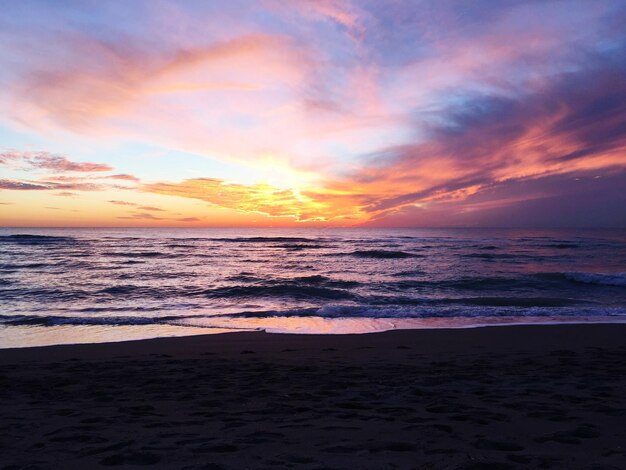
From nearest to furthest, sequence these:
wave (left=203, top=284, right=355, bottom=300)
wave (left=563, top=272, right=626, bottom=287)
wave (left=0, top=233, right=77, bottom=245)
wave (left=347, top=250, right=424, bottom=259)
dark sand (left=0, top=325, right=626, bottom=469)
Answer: dark sand (left=0, top=325, right=626, bottom=469) < wave (left=203, top=284, right=355, bottom=300) < wave (left=563, top=272, right=626, bottom=287) < wave (left=347, top=250, right=424, bottom=259) < wave (left=0, top=233, right=77, bottom=245)

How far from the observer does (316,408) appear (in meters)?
4.57

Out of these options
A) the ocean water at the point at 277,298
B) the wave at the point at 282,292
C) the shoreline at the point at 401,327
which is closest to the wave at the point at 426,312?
the ocean water at the point at 277,298

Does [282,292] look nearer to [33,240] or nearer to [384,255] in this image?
[384,255]

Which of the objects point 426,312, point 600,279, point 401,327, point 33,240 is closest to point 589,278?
point 600,279

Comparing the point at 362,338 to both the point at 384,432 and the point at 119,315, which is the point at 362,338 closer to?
the point at 384,432

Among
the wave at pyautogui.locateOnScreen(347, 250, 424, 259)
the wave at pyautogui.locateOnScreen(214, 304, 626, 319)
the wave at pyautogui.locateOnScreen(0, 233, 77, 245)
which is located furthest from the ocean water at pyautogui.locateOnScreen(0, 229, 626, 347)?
the wave at pyautogui.locateOnScreen(0, 233, 77, 245)

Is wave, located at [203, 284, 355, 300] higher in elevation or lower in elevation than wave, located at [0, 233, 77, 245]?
lower

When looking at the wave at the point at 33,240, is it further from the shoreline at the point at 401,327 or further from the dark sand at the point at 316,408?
the dark sand at the point at 316,408

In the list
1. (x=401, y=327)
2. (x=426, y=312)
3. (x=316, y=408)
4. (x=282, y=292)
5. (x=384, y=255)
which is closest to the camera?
(x=316, y=408)

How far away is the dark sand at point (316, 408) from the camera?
10.7 feet

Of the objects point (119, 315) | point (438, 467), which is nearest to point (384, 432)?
point (438, 467)

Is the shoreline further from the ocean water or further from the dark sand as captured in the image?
the dark sand

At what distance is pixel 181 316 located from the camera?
13.7 meters

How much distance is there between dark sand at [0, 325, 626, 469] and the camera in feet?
10.7
